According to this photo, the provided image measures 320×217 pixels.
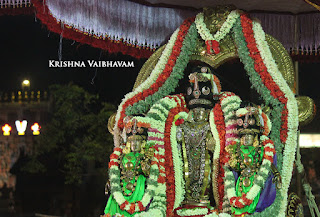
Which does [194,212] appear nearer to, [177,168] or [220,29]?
[177,168]

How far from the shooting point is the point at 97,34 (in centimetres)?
701

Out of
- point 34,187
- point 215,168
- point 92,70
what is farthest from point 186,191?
point 34,187

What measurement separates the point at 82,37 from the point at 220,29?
1.72 metres

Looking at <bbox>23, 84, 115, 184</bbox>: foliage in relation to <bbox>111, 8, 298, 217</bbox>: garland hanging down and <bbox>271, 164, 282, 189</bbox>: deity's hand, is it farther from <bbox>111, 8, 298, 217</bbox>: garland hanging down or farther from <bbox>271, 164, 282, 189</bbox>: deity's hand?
<bbox>271, 164, 282, 189</bbox>: deity's hand

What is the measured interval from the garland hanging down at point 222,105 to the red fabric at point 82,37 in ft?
2.68

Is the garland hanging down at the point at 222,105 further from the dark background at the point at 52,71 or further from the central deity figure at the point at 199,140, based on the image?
the dark background at the point at 52,71

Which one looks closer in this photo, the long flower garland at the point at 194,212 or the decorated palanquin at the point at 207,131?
the decorated palanquin at the point at 207,131

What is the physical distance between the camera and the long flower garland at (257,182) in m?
5.23

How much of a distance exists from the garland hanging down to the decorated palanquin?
1 centimetres

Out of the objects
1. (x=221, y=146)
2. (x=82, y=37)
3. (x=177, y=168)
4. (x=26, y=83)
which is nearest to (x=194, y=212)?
(x=177, y=168)

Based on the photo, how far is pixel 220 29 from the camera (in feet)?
21.4

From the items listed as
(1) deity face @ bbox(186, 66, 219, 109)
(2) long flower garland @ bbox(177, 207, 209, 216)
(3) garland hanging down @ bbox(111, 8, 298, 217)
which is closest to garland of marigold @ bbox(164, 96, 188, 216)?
(3) garland hanging down @ bbox(111, 8, 298, 217)

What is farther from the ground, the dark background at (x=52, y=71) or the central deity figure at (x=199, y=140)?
the dark background at (x=52, y=71)

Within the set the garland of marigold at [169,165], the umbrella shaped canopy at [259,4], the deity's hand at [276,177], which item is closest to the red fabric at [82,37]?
the umbrella shaped canopy at [259,4]
